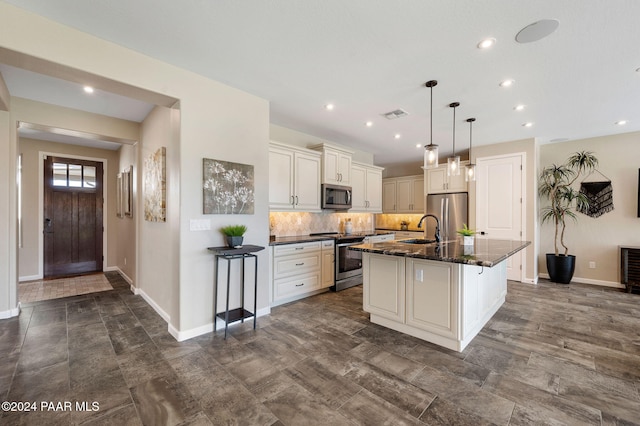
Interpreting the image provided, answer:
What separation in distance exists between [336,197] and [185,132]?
283 cm

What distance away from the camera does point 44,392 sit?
2.00 m

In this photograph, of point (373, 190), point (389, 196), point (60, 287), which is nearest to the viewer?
point (60, 287)

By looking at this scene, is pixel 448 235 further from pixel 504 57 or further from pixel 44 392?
pixel 44 392

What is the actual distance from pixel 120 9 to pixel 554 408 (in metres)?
4.09

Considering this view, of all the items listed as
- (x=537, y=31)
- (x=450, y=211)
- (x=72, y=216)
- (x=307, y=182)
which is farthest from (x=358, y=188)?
(x=72, y=216)

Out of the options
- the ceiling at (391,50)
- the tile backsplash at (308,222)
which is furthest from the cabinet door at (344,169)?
the ceiling at (391,50)

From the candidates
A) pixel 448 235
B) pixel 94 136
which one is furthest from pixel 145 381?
pixel 448 235

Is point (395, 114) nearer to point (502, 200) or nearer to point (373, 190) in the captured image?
point (373, 190)

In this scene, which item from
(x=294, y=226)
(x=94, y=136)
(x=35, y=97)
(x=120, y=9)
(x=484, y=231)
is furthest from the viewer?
(x=484, y=231)

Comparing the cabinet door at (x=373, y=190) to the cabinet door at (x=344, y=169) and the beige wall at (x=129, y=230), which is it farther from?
the beige wall at (x=129, y=230)

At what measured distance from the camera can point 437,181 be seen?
6.33 metres

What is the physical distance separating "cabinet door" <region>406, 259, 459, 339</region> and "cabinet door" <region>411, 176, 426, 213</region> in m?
4.31

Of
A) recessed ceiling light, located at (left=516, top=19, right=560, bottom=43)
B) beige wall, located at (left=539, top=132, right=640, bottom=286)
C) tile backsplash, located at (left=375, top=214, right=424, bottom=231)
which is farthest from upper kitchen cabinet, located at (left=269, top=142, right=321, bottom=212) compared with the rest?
beige wall, located at (left=539, top=132, right=640, bottom=286)

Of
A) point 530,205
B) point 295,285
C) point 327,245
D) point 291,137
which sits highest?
point 291,137
